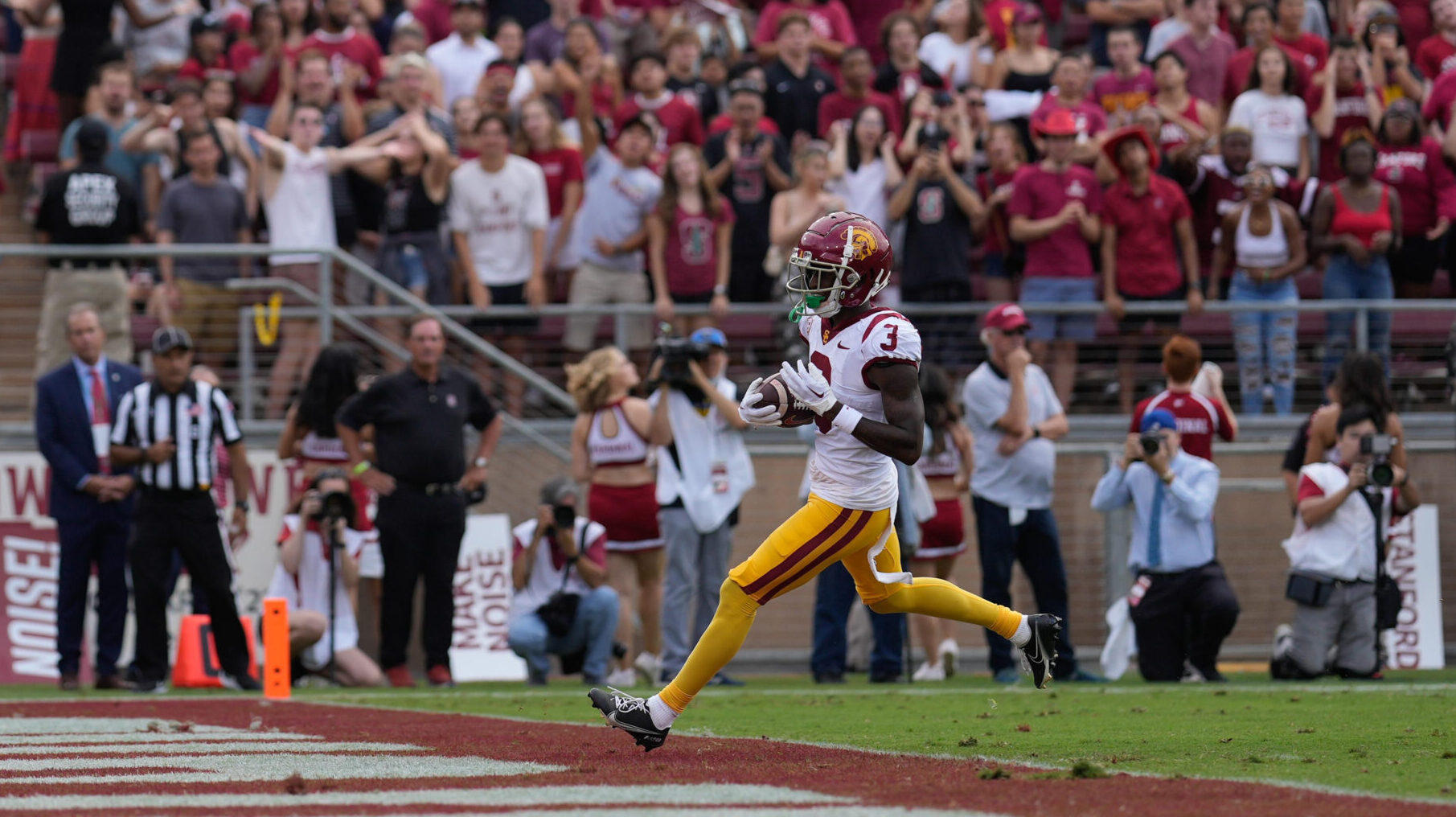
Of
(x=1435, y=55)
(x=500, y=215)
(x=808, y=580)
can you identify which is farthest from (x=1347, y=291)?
(x=808, y=580)

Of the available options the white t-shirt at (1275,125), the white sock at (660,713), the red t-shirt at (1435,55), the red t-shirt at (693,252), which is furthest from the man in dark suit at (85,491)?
the red t-shirt at (1435,55)

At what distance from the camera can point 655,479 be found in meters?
12.0

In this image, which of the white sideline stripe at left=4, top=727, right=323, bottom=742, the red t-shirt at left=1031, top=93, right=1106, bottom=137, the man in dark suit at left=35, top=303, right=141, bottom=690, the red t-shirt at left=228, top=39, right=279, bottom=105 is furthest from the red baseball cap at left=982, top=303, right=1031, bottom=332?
the red t-shirt at left=228, top=39, right=279, bottom=105

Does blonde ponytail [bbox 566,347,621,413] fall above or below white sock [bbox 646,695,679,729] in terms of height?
above

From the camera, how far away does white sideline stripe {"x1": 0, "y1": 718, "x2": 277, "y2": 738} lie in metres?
7.81

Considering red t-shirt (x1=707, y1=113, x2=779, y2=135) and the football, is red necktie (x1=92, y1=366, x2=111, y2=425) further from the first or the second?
the football

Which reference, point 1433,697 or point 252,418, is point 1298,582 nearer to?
point 1433,697

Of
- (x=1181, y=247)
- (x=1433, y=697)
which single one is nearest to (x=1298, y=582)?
(x=1433, y=697)

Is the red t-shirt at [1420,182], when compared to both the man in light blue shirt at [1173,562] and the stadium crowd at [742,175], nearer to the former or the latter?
the stadium crowd at [742,175]

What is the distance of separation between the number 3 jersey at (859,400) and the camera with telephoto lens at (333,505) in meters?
5.34

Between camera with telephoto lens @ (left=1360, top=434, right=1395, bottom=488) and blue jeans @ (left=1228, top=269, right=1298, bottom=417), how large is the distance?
2.58 meters

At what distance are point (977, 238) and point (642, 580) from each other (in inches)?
162

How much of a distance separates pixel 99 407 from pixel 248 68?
4667mm

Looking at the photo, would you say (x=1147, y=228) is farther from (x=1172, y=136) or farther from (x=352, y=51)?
(x=352, y=51)
